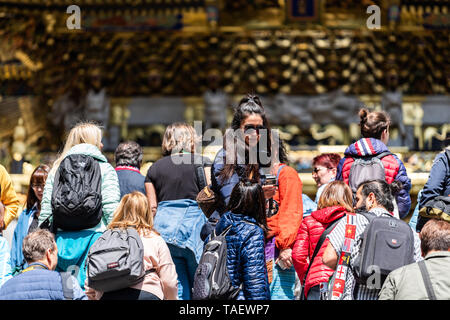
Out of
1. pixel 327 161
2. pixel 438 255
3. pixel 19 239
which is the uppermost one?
pixel 327 161

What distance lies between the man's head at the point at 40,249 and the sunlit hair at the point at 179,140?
1346 millimetres

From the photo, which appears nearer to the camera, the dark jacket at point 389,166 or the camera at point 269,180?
the camera at point 269,180

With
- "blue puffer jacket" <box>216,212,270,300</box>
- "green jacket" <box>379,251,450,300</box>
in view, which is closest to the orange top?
"blue puffer jacket" <box>216,212,270,300</box>

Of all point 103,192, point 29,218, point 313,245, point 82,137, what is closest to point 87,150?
point 82,137

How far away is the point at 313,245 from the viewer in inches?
193

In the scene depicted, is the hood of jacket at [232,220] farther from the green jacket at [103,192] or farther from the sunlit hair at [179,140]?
the sunlit hair at [179,140]

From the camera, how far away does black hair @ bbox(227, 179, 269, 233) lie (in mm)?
4621

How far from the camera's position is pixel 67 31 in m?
12.7

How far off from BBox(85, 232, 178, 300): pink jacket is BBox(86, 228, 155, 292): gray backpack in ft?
0.33

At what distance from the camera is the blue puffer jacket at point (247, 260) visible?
4.39m

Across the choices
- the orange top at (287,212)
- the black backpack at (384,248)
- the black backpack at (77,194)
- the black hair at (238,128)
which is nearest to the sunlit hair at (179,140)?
the black hair at (238,128)

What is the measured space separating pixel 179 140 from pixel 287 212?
106 centimetres

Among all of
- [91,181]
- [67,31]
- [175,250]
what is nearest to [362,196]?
[175,250]

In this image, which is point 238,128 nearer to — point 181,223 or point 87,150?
point 181,223
